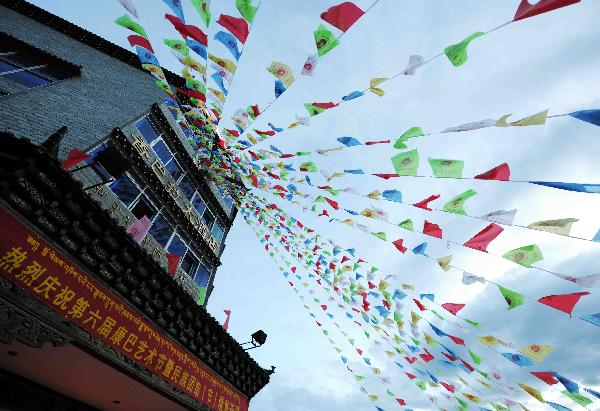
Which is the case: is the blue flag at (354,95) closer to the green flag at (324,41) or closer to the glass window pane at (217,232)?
the green flag at (324,41)

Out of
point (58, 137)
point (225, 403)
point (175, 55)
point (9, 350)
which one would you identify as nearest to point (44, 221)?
point (58, 137)

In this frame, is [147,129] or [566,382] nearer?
[566,382]

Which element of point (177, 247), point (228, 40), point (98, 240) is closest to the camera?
point (228, 40)

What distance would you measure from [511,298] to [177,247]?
8.66 metres

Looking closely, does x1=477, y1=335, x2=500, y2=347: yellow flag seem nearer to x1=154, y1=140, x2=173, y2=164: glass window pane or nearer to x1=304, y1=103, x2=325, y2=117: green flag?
x1=304, y1=103, x2=325, y2=117: green flag

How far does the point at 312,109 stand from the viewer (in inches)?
260

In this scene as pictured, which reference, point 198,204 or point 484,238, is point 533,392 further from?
point 198,204

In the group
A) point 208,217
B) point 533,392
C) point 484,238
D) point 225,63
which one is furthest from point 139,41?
point 533,392

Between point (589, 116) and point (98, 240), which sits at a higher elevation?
point (98, 240)

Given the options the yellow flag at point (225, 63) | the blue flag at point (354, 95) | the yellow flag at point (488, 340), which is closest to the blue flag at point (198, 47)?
the yellow flag at point (225, 63)

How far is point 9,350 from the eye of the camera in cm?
575

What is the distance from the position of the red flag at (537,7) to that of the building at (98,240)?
21.3 ft

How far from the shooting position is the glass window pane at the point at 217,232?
12.7 metres

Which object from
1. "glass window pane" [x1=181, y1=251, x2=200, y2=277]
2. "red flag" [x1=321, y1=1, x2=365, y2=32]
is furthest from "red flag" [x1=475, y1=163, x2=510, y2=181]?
"glass window pane" [x1=181, y1=251, x2=200, y2=277]
